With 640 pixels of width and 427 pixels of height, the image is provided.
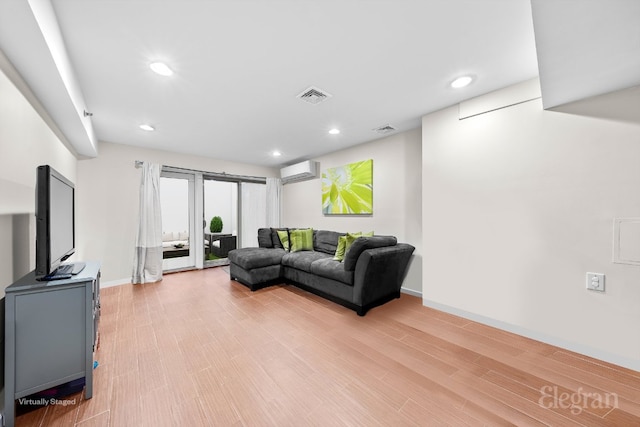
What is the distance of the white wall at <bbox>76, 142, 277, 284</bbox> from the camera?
3.76m

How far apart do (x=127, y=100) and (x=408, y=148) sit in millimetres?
3481

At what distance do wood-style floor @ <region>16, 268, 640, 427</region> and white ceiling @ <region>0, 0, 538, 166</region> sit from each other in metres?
2.19

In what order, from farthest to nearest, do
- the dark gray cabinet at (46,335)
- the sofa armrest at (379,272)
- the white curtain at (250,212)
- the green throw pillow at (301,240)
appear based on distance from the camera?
the white curtain at (250,212), the green throw pillow at (301,240), the sofa armrest at (379,272), the dark gray cabinet at (46,335)

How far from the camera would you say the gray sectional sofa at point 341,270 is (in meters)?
2.80

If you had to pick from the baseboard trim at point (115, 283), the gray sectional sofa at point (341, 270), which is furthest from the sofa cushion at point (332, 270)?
the baseboard trim at point (115, 283)

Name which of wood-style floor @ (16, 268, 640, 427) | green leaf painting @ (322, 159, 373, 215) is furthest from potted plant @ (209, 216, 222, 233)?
wood-style floor @ (16, 268, 640, 427)

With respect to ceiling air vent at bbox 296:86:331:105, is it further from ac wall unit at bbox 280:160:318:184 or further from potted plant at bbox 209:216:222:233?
potted plant at bbox 209:216:222:233

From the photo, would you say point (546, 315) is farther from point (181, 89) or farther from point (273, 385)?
point (181, 89)

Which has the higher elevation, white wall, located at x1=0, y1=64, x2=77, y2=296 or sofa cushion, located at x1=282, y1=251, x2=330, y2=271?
white wall, located at x1=0, y1=64, x2=77, y2=296

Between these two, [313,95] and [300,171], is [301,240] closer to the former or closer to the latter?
[300,171]

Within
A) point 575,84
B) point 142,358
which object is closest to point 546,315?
point 575,84

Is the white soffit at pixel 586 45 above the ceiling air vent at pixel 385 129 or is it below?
below

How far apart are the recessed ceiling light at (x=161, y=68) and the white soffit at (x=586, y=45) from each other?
2513 millimetres

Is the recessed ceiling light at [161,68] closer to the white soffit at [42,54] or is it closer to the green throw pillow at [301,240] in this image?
the white soffit at [42,54]
